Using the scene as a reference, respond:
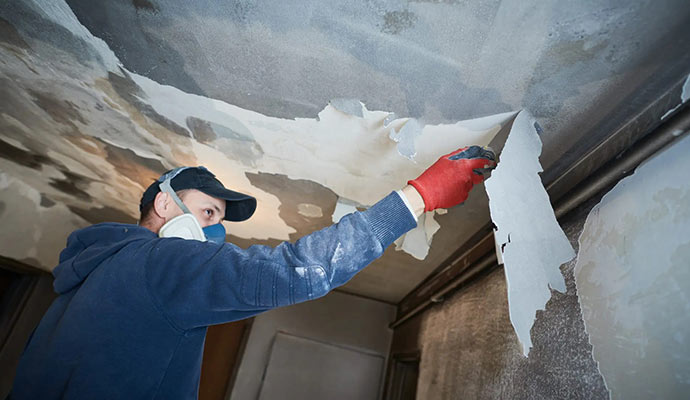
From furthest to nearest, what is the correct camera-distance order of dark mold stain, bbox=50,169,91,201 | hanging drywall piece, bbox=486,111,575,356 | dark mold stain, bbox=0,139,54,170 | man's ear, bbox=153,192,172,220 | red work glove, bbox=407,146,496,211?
dark mold stain, bbox=50,169,91,201 → dark mold stain, bbox=0,139,54,170 → man's ear, bbox=153,192,172,220 → red work glove, bbox=407,146,496,211 → hanging drywall piece, bbox=486,111,575,356

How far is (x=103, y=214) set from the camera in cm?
341

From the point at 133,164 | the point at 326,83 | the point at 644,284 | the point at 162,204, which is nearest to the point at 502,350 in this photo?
the point at 644,284

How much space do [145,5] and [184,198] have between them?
733 millimetres

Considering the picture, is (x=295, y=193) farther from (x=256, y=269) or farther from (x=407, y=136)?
(x=256, y=269)

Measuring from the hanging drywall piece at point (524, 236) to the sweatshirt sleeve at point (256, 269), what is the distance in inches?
12.0

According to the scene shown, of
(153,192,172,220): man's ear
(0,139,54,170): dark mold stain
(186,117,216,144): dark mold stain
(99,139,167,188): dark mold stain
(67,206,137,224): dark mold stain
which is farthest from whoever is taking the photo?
(67,206,137,224): dark mold stain

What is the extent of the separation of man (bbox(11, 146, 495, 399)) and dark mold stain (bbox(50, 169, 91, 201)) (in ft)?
6.44

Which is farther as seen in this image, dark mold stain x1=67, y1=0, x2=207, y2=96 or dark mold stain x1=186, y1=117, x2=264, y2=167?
dark mold stain x1=186, y1=117, x2=264, y2=167

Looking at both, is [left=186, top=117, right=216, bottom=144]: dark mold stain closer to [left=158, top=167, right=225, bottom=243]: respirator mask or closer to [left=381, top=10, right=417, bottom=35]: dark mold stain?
[left=158, top=167, right=225, bottom=243]: respirator mask

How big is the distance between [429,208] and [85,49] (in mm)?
1439

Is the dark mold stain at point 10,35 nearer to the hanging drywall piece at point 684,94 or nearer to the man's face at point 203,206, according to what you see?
the man's face at point 203,206

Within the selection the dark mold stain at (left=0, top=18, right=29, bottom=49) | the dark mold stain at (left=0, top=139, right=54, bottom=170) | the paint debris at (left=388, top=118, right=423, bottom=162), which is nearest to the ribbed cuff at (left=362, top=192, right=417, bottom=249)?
the paint debris at (left=388, top=118, right=423, bottom=162)

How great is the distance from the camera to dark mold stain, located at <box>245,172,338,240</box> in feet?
6.93

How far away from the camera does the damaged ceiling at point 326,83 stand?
38.7 inches
